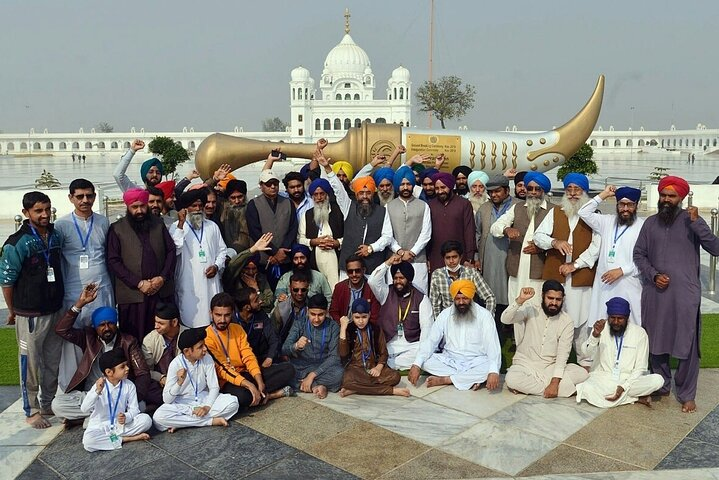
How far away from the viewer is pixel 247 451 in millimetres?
3633

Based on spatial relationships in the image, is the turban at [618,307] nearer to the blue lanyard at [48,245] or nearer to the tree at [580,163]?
the blue lanyard at [48,245]

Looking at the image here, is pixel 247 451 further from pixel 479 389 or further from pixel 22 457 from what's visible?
pixel 479 389

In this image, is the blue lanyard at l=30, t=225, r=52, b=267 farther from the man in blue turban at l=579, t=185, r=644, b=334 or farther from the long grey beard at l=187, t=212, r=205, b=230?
the man in blue turban at l=579, t=185, r=644, b=334

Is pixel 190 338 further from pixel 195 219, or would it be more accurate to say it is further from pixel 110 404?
pixel 195 219

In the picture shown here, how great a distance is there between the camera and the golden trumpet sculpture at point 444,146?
9.62m

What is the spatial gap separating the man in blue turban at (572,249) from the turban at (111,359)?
9.88ft

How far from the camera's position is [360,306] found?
177 inches

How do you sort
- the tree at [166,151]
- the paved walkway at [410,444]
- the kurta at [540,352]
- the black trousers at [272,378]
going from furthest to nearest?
the tree at [166,151], the kurta at [540,352], the black trousers at [272,378], the paved walkway at [410,444]

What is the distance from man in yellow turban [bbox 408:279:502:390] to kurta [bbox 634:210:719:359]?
102 cm

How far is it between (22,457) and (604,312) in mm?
3759

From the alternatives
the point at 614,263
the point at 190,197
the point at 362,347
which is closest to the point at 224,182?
the point at 190,197

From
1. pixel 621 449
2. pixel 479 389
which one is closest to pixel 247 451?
pixel 479 389

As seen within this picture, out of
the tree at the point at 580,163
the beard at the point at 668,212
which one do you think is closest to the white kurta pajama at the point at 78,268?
the beard at the point at 668,212

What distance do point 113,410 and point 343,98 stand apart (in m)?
68.9
